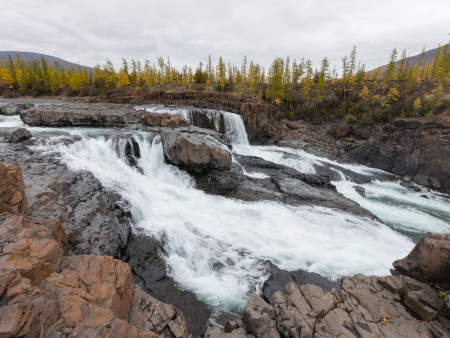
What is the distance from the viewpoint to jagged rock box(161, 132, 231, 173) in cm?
1576

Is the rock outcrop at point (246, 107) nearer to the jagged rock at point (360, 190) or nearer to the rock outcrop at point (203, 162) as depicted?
the rock outcrop at point (203, 162)

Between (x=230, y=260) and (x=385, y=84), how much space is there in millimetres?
54533

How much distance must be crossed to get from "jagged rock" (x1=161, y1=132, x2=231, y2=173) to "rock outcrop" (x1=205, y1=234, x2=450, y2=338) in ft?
35.5

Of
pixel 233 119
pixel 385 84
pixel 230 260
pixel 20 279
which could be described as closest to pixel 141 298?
pixel 20 279

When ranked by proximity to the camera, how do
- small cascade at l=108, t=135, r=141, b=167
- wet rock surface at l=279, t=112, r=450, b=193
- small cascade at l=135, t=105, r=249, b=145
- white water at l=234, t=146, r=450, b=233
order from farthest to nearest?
1. small cascade at l=135, t=105, r=249, b=145
2. wet rock surface at l=279, t=112, r=450, b=193
3. small cascade at l=108, t=135, r=141, b=167
4. white water at l=234, t=146, r=450, b=233

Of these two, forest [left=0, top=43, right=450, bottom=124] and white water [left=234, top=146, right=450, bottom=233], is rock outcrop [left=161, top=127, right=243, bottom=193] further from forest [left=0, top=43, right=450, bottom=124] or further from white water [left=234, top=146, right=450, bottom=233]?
forest [left=0, top=43, right=450, bottom=124]

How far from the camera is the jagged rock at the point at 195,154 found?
51.7ft

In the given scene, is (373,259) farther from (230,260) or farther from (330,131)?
(330,131)

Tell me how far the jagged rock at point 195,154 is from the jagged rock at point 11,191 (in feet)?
33.1

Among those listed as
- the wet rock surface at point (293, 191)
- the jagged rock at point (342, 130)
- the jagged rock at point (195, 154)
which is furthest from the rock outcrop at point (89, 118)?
the jagged rock at point (342, 130)

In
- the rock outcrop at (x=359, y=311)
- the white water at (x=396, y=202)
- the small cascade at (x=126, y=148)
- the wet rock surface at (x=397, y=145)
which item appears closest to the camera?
the rock outcrop at (x=359, y=311)

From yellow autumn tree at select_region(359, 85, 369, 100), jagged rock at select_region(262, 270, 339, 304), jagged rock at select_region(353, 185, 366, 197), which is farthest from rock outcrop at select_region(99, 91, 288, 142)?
jagged rock at select_region(262, 270, 339, 304)

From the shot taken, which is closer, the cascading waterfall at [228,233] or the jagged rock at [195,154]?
the cascading waterfall at [228,233]

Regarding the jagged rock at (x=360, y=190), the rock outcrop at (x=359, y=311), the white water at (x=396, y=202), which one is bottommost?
the white water at (x=396, y=202)
